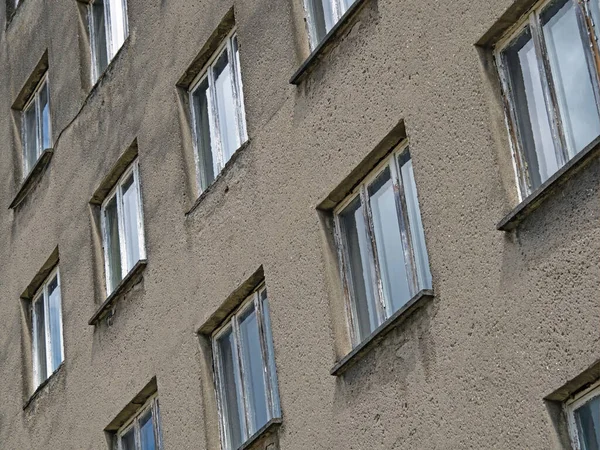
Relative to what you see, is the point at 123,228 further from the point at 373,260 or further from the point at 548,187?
the point at 548,187

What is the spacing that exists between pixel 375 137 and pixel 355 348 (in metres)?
1.61

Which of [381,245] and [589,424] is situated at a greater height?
Result: [381,245]

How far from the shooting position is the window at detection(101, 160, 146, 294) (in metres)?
16.7

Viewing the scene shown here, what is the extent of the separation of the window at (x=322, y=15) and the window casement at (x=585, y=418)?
463cm

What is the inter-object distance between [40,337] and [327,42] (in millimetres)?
7563

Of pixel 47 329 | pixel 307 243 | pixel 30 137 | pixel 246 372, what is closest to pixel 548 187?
pixel 307 243

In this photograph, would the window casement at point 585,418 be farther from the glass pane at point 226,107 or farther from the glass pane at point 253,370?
the glass pane at point 226,107

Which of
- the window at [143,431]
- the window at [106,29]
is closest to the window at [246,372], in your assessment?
the window at [143,431]

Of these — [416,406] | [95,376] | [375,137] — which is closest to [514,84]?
[375,137]

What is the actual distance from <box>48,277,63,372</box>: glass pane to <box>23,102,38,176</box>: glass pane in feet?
7.07

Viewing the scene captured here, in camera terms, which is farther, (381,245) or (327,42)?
(327,42)

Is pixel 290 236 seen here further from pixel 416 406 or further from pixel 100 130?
pixel 100 130

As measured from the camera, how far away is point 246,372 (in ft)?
46.0

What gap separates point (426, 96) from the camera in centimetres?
1162
